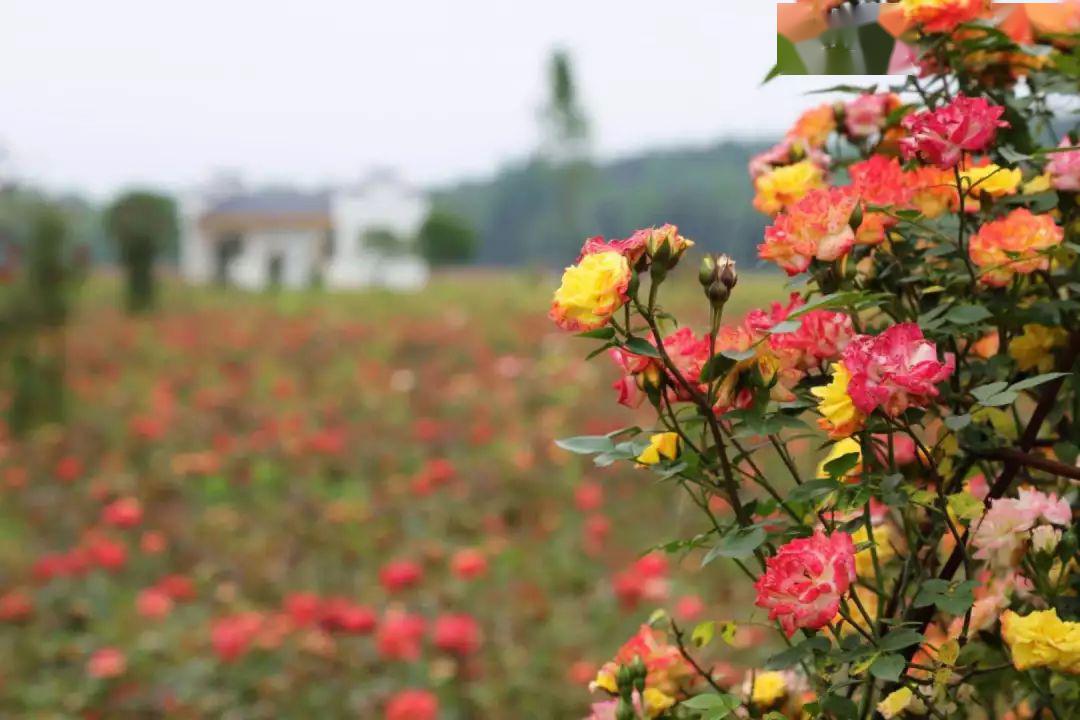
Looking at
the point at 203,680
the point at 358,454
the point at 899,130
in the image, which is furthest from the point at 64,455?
the point at 899,130

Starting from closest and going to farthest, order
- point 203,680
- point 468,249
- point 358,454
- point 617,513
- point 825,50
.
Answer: point 825,50
point 203,680
point 617,513
point 358,454
point 468,249

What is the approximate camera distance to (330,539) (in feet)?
11.3

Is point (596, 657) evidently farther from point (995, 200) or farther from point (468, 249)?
point (468, 249)

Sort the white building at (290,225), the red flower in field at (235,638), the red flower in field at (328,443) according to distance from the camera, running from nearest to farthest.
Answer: the red flower in field at (235,638)
the red flower in field at (328,443)
the white building at (290,225)

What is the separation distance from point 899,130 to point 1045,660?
42 centimetres

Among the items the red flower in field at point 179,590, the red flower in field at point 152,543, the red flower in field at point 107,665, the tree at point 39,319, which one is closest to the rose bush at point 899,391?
the red flower in field at point 107,665

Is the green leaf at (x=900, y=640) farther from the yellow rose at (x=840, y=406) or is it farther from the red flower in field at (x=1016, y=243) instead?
the red flower in field at (x=1016, y=243)

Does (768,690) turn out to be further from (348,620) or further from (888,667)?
(348,620)

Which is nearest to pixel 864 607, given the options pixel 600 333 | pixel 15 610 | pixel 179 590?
pixel 600 333

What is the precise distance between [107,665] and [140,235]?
6740 mm

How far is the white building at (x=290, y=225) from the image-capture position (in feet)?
70.5

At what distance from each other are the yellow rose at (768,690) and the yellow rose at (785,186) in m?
0.32

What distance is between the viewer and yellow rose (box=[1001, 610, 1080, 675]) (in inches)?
24.3

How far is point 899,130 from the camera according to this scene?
2.80 ft
